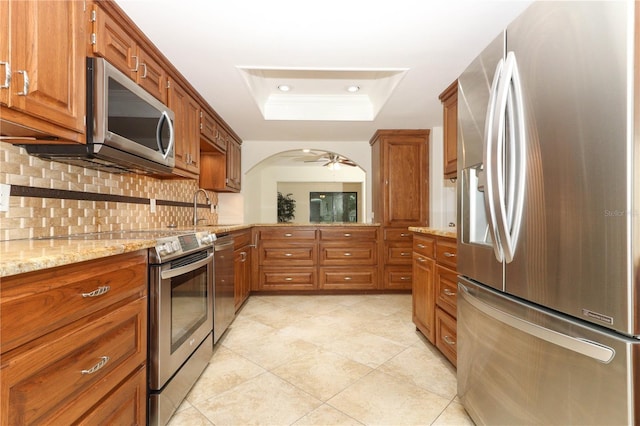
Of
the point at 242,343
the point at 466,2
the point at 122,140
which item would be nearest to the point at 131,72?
the point at 122,140

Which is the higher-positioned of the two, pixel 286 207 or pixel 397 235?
pixel 286 207

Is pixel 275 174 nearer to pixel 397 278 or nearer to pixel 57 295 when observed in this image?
pixel 397 278

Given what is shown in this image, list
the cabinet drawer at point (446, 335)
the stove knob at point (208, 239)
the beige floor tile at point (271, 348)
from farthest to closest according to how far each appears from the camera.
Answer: the beige floor tile at point (271, 348)
the stove knob at point (208, 239)
the cabinet drawer at point (446, 335)

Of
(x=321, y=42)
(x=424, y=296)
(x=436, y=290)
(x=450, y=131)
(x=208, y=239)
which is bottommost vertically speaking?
(x=424, y=296)

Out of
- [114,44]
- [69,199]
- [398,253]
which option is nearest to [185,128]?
[114,44]

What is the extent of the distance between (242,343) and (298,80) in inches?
100

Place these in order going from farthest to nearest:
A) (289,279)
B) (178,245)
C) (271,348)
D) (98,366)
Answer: (289,279) → (271,348) → (178,245) → (98,366)

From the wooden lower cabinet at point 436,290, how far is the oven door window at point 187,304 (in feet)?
5.46

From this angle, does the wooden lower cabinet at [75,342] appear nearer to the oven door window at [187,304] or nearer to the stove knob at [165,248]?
the stove knob at [165,248]

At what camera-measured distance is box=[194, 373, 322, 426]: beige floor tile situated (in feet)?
5.24

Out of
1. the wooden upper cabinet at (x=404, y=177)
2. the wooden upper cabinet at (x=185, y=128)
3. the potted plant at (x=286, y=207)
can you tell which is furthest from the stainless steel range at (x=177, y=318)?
the potted plant at (x=286, y=207)

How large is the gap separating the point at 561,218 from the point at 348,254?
3.21m

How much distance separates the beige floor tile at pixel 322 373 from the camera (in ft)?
6.18

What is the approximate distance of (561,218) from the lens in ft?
3.13
